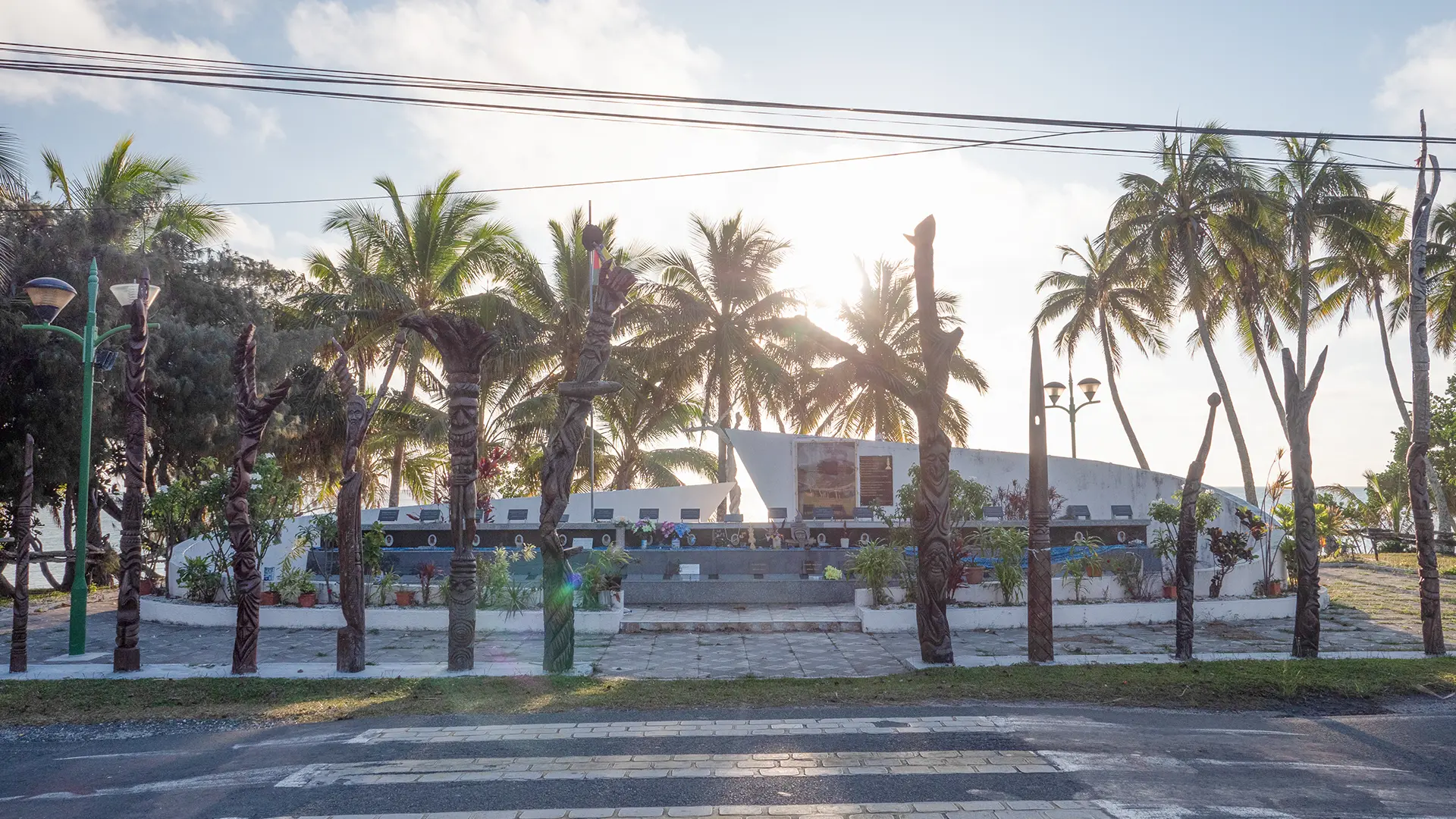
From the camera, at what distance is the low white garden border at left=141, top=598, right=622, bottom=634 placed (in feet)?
51.2

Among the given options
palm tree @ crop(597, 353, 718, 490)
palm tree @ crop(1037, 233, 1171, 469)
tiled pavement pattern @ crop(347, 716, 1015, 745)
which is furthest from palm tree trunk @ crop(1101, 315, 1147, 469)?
tiled pavement pattern @ crop(347, 716, 1015, 745)

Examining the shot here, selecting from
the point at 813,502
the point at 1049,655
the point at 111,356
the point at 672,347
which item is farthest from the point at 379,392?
the point at 672,347

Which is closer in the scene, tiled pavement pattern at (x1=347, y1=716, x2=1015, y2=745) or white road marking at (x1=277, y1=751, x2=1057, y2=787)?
white road marking at (x1=277, y1=751, x2=1057, y2=787)

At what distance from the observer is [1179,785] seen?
6.79 metres

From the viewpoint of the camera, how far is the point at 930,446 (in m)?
12.4

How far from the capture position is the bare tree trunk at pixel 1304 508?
12.3 metres

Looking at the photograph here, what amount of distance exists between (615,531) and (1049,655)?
11.5 metres

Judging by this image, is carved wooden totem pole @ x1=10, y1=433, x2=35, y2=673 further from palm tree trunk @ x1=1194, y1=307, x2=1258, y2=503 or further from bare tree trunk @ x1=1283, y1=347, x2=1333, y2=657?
palm tree trunk @ x1=1194, y1=307, x2=1258, y2=503

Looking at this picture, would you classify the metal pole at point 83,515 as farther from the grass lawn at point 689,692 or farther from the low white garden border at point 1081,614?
the low white garden border at point 1081,614

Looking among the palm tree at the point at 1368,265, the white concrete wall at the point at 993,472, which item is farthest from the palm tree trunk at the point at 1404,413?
the white concrete wall at the point at 993,472

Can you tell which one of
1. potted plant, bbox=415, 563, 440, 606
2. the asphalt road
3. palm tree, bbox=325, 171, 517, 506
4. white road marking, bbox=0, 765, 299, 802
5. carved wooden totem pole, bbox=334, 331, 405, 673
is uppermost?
palm tree, bbox=325, 171, 517, 506

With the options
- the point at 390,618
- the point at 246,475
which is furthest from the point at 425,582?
the point at 246,475

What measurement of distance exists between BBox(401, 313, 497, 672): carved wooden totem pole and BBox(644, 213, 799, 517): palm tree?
17.8 meters

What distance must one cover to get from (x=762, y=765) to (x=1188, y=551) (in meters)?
7.84
